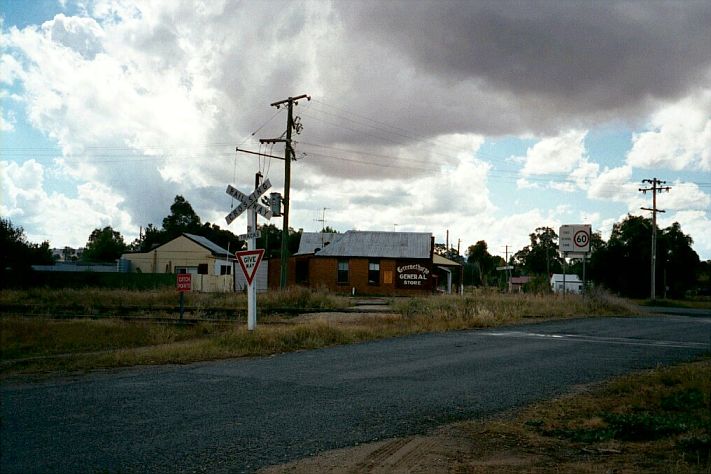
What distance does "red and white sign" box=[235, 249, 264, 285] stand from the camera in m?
16.5

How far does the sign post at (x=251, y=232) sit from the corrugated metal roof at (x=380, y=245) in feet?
115

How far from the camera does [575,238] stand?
32062mm

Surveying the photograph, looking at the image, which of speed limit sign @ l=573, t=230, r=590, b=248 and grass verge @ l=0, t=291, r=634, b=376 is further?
speed limit sign @ l=573, t=230, r=590, b=248

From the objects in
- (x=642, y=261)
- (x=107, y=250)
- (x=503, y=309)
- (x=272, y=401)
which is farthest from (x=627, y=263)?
(x=107, y=250)

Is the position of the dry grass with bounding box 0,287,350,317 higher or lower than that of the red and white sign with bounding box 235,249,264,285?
lower

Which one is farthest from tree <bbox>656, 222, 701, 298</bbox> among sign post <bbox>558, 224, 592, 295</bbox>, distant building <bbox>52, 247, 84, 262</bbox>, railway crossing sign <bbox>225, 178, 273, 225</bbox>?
distant building <bbox>52, 247, 84, 262</bbox>

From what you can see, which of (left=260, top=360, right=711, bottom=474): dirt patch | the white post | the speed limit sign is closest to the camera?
(left=260, top=360, right=711, bottom=474): dirt patch

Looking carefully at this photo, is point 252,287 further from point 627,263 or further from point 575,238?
point 627,263

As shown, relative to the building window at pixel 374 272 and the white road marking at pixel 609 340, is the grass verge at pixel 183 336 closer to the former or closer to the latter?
the white road marking at pixel 609 340

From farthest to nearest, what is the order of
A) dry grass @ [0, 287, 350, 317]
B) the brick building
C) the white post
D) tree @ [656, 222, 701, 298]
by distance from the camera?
tree @ [656, 222, 701, 298] < the brick building < dry grass @ [0, 287, 350, 317] < the white post

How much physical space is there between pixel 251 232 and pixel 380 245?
3666cm

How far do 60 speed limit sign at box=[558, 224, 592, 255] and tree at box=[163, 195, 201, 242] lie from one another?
7871 centimetres

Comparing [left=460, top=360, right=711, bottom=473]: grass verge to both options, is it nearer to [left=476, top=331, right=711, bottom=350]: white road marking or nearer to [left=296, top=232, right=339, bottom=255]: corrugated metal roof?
[left=476, top=331, right=711, bottom=350]: white road marking

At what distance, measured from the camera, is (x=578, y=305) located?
29797 mm
